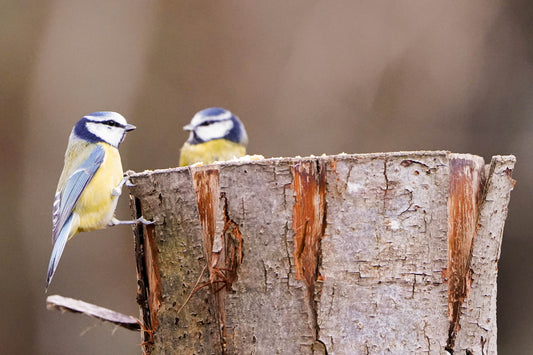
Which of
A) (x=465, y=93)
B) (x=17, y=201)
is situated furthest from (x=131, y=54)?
(x=465, y=93)

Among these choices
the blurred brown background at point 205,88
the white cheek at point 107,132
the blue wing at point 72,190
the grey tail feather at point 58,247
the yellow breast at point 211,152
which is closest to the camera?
the grey tail feather at point 58,247

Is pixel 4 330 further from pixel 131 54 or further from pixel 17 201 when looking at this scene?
pixel 131 54

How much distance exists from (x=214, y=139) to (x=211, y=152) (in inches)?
3.6

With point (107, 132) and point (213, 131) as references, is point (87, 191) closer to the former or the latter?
point (107, 132)

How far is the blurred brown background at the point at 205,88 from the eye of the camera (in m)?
4.80

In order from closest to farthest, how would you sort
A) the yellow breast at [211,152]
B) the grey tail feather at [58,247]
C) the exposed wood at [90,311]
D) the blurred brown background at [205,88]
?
1. the exposed wood at [90,311]
2. the grey tail feather at [58,247]
3. the yellow breast at [211,152]
4. the blurred brown background at [205,88]

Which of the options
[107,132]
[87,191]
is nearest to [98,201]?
[87,191]

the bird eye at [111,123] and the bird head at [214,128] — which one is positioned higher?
the bird head at [214,128]

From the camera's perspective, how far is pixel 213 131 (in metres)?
3.70

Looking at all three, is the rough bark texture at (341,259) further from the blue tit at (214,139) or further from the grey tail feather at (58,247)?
the blue tit at (214,139)

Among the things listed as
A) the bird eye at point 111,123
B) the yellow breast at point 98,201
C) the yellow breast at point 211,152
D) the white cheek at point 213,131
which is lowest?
the yellow breast at point 98,201

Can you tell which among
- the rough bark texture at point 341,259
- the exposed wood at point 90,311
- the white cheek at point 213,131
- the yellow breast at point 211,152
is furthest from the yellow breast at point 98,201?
the white cheek at point 213,131

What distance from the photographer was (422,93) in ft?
16.1

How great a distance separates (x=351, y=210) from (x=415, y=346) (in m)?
0.37
